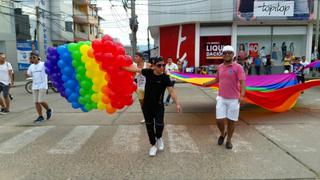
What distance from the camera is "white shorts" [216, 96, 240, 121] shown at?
5.21 meters

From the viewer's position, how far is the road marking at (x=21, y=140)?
5526 millimetres

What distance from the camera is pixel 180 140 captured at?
5.96m

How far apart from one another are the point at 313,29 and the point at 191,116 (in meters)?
19.7

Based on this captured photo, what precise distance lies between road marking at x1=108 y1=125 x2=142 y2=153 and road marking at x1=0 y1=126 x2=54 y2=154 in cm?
167

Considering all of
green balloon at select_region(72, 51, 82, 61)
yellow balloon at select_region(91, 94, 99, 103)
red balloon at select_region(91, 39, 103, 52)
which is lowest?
yellow balloon at select_region(91, 94, 99, 103)

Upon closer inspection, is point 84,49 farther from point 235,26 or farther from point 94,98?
point 235,26

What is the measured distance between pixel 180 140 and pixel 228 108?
4.07ft

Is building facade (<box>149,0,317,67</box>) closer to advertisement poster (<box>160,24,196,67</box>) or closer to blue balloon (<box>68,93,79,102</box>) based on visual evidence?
advertisement poster (<box>160,24,196,67</box>)

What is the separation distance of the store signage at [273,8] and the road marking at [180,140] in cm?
1748

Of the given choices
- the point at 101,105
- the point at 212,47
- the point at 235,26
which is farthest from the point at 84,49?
the point at 235,26

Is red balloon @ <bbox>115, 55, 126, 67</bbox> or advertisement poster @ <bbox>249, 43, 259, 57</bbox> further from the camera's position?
advertisement poster @ <bbox>249, 43, 259, 57</bbox>

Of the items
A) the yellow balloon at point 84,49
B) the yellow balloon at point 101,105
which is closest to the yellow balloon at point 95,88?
the yellow balloon at point 101,105

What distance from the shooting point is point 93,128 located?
699 centimetres

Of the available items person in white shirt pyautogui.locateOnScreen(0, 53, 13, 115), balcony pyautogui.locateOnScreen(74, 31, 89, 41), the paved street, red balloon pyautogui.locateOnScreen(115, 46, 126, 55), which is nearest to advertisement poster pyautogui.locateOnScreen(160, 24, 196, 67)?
the paved street
